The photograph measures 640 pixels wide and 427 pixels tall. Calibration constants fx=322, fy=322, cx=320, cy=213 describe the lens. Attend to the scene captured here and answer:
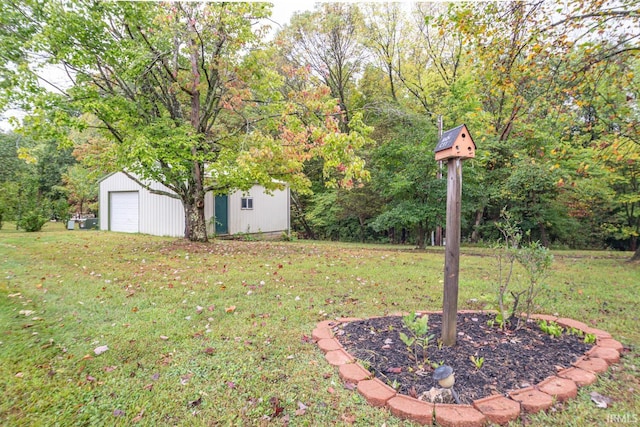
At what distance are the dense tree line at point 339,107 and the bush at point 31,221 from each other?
6149 mm

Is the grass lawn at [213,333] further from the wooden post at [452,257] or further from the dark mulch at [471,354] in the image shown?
the wooden post at [452,257]

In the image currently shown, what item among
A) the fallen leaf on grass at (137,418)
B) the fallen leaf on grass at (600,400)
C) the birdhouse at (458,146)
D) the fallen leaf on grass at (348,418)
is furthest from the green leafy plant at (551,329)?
the fallen leaf on grass at (137,418)

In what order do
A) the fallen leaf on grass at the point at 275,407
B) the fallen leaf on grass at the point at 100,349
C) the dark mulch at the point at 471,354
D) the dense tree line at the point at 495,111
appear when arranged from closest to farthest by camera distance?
1. the fallen leaf on grass at the point at 275,407
2. the dark mulch at the point at 471,354
3. the fallen leaf on grass at the point at 100,349
4. the dense tree line at the point at 495,111

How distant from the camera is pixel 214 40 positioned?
7.48m

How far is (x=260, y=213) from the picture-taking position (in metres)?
14.1

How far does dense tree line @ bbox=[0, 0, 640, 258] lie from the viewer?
449 centimetres

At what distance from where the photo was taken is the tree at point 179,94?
20.3 feet

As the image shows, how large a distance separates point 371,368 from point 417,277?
331 cm

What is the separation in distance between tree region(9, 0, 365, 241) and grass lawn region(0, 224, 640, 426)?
2400 mm

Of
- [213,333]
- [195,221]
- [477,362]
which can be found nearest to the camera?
[477,362]

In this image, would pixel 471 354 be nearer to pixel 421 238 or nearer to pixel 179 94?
pixel 421 238

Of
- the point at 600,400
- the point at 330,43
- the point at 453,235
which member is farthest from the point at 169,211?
the point at 600,400

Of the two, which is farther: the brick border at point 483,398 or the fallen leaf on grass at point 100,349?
the fallen leaf on grass at point 100,349

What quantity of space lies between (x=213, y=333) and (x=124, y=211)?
1269cm
